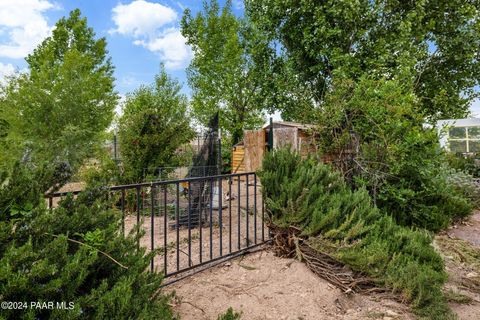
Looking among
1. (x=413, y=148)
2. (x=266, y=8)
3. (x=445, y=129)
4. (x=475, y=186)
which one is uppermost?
(x=266, y=8)

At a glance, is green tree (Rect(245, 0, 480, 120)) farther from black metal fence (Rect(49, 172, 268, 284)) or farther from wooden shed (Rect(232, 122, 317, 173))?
black metal fence (Rect(49, 172, 268, 284))

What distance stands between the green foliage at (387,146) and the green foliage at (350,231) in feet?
3.51

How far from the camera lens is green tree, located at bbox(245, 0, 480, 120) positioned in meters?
9.21

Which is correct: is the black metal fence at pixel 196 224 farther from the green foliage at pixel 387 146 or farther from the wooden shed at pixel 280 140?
the green foliage at pixel 387 146

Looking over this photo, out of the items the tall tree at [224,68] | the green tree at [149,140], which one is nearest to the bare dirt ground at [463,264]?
the green tree at [149,140]

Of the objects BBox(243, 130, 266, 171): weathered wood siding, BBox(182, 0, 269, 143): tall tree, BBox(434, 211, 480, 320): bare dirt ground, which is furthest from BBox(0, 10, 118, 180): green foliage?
BBox(434, 211, 480, 320): bare dirt ground

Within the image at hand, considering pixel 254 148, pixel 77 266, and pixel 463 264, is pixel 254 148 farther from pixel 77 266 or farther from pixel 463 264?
pixel 77 266

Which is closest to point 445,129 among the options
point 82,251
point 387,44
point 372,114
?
point 372,114

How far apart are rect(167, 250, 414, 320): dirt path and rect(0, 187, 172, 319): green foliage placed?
0.87 meters

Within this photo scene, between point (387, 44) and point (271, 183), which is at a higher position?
point (387, 44)

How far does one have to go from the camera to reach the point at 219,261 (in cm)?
333

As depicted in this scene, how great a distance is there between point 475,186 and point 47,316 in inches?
335

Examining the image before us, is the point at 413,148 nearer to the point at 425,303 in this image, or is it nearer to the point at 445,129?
the point at 445,129

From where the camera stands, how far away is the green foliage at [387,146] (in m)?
4.34
